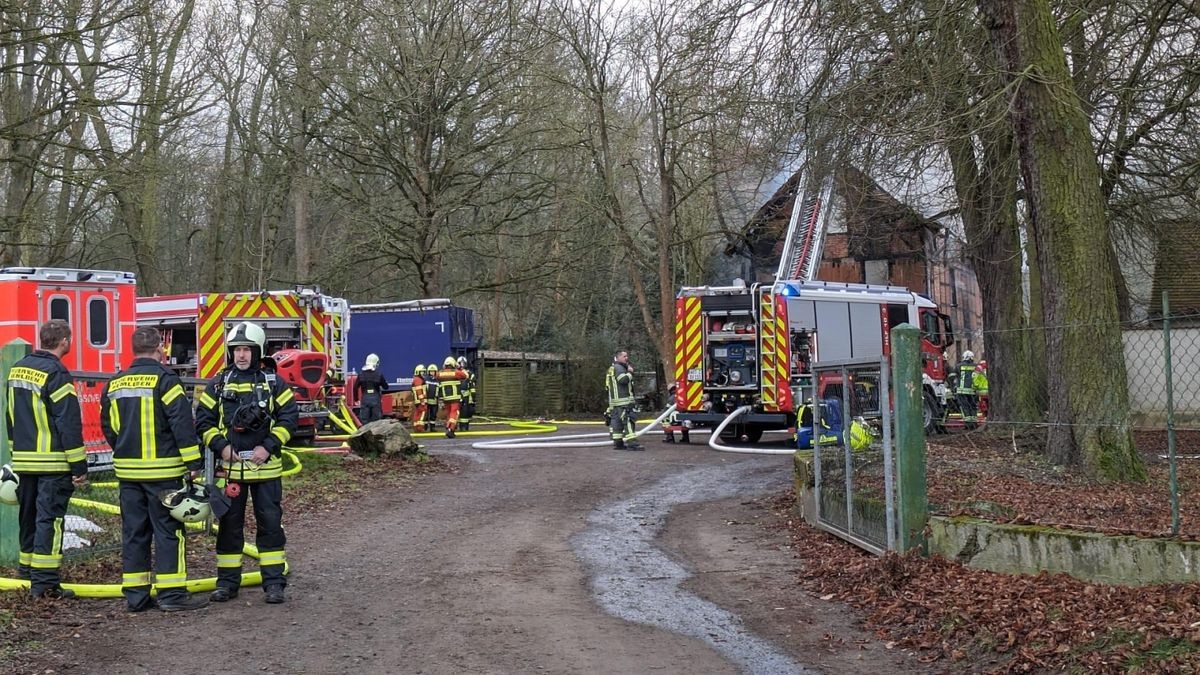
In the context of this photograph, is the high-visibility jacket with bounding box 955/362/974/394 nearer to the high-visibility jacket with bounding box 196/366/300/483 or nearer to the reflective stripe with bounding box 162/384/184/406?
the high-visibility jacket with bounding box 196/366/300/483

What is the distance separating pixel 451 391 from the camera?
69.3ft

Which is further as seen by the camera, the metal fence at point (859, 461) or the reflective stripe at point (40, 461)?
the metal fence at point (859, 461)

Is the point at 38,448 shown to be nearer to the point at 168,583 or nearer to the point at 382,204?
the point at 168,583

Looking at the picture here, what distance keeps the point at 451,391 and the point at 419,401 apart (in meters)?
→ 2.27

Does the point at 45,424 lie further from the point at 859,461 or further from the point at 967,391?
the point at 967,391

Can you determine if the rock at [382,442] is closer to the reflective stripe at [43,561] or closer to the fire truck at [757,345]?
the fire truck at [757,345]

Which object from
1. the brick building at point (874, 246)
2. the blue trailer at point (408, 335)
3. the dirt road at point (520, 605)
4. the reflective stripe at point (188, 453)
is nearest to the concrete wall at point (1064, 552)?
the dirt road at point (520, 605)

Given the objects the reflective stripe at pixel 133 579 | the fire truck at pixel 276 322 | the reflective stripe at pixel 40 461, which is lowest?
the reflective stripe at pixel 133 579

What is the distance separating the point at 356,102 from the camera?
23.0 meters

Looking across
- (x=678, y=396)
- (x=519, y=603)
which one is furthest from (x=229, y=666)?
(x=678, y=396)

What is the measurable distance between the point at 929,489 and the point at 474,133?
16.9 metres

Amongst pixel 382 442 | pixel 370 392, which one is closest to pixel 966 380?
pixel 370 392

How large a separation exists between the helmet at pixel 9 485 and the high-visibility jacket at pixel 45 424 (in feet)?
0.18

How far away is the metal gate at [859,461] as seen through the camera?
24.7 feet
